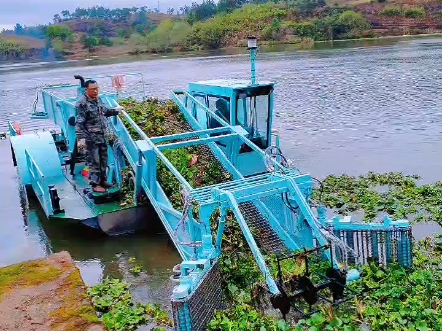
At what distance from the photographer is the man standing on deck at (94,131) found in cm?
910

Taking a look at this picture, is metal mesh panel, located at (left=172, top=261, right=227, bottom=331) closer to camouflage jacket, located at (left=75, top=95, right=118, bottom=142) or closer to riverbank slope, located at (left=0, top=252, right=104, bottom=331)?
riverbank slope, located at (left=0, top=252, right=104, bottom=331)

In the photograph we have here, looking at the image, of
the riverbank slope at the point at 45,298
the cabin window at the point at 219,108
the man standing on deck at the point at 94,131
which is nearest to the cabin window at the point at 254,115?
the cabin window at the point at 219,108

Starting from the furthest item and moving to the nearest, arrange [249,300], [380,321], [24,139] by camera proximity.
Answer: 1. [24,139]
2. [249,300]
3. [380,321]

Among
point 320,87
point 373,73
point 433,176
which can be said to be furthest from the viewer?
point 373,73

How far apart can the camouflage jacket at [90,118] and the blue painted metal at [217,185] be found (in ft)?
0.89

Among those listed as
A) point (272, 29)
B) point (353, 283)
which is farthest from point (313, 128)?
point (272, 29)

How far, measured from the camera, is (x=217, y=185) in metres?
6.55

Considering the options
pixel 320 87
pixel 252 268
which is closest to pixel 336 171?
pixel 252 268

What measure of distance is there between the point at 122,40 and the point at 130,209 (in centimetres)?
7575

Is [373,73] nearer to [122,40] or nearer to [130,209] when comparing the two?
[130,209]

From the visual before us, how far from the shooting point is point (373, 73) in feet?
99.0

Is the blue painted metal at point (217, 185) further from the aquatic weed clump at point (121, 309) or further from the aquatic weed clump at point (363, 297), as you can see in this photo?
the aquatic weed clump at point (121, 309)

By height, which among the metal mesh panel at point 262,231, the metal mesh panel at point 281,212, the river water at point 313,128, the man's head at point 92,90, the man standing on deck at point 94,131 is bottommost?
the river water at point 313,128

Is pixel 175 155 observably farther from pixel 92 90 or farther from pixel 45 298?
pixel 45 298
